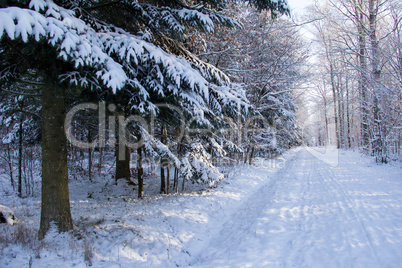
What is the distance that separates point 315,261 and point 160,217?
3.81 meters

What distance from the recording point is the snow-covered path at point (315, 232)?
143 inches

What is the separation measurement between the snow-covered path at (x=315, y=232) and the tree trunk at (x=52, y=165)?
2946 mm

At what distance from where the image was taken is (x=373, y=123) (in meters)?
12.1

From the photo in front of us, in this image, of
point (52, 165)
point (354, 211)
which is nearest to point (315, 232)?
point (354, 211)

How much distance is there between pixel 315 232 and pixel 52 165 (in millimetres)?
5666

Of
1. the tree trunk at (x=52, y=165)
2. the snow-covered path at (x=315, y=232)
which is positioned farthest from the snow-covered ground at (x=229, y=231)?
the tree trunk at (x=52, y=165)

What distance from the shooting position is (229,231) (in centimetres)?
544

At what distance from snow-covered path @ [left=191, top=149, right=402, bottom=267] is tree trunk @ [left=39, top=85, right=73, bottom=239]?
2.95 metres

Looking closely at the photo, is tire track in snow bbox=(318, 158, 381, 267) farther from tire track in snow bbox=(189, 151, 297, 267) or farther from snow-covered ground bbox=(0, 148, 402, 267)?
tire track in snow bbox=(189, 151, 297, 267)

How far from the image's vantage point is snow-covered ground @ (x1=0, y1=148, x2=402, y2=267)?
3.63 m

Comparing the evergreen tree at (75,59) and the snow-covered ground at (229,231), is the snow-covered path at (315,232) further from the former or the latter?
the evergreen tree at (75,59)

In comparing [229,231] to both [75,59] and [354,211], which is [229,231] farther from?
[75,59]

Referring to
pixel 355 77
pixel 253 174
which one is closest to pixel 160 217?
pixel 253 174

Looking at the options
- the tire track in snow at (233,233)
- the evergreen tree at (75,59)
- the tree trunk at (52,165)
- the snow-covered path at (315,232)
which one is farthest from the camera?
the tire track in snow at (233,233)
